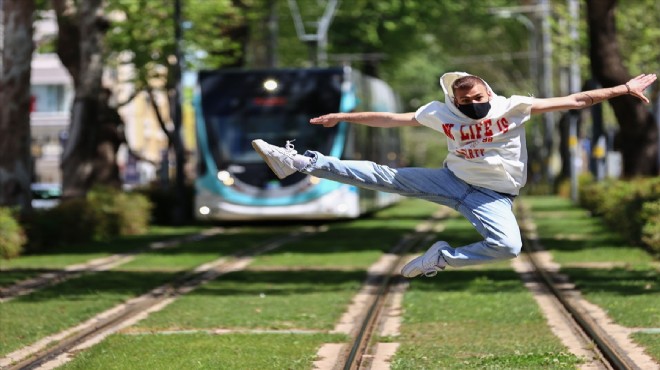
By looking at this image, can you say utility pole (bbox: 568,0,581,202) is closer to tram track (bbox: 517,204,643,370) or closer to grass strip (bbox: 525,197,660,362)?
→ grass strip (bbox: 525,197,660,362)

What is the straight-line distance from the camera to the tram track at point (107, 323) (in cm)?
1188

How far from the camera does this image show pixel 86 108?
107 ft

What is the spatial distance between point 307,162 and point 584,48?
40343 mm

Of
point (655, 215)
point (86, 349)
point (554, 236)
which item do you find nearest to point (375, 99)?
point (554, 236)

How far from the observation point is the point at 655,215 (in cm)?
2253

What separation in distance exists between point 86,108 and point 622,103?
10996 mm

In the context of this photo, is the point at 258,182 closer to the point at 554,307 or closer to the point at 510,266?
the point at 510,266

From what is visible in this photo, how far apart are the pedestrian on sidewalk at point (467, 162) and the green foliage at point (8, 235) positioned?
1455 centimetres

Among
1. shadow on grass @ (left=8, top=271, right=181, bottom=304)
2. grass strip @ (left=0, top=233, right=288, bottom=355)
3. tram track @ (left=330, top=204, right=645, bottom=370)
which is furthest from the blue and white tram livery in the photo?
shadow on grass @ (left=8, top=271, right=181, bottom=304)

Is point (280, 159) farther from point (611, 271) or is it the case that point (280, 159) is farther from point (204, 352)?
point (611, 271)

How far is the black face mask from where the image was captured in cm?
1010

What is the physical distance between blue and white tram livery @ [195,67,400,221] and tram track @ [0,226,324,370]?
28.7 ft

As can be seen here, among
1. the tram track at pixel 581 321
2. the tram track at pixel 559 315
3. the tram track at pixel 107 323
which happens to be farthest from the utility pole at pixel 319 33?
the tram track at pixel 559 315

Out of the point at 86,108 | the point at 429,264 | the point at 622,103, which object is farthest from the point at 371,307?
the point at 86,108
